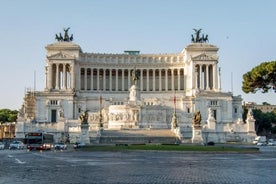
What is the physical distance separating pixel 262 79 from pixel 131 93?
48.8 meters

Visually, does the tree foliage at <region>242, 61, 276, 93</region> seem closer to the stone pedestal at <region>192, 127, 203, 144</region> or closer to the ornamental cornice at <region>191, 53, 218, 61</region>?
the stone pedestal at <region>192, 127, 203, 144</region>

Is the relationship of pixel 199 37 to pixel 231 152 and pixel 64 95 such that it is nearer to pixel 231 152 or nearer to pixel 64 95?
pixel 64 95

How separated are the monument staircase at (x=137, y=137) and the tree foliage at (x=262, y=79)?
17515 mm

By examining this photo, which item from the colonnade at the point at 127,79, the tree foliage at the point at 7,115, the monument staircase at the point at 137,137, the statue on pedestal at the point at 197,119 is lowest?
the monument staircase at the point at 137,137

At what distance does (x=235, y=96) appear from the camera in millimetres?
118188

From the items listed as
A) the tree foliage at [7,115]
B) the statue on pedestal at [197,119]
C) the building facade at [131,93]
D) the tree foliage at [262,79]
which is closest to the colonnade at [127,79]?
the building facade at [131,93]

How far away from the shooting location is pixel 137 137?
267 feet

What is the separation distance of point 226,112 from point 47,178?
316ft

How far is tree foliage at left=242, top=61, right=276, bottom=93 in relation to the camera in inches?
2504

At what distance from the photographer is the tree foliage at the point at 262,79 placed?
6360 cm

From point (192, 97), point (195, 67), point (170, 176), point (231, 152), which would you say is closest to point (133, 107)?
point (192, 97)

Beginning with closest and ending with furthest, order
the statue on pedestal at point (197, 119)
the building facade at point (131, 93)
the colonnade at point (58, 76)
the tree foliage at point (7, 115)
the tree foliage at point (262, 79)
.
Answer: the tree foliage at point (262, 79) → the statue on pedestal at point (197, 119) → the building facade at point (131, 93) → the colonnade at point (58, 76) → the tree foliage at point (7, 115)

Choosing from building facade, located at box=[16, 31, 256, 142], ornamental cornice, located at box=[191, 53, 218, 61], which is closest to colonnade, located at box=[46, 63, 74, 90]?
building facade, located at box=[16, 31, 256, 142]

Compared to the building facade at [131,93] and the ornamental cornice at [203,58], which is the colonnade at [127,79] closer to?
the building facade at [131,93]
